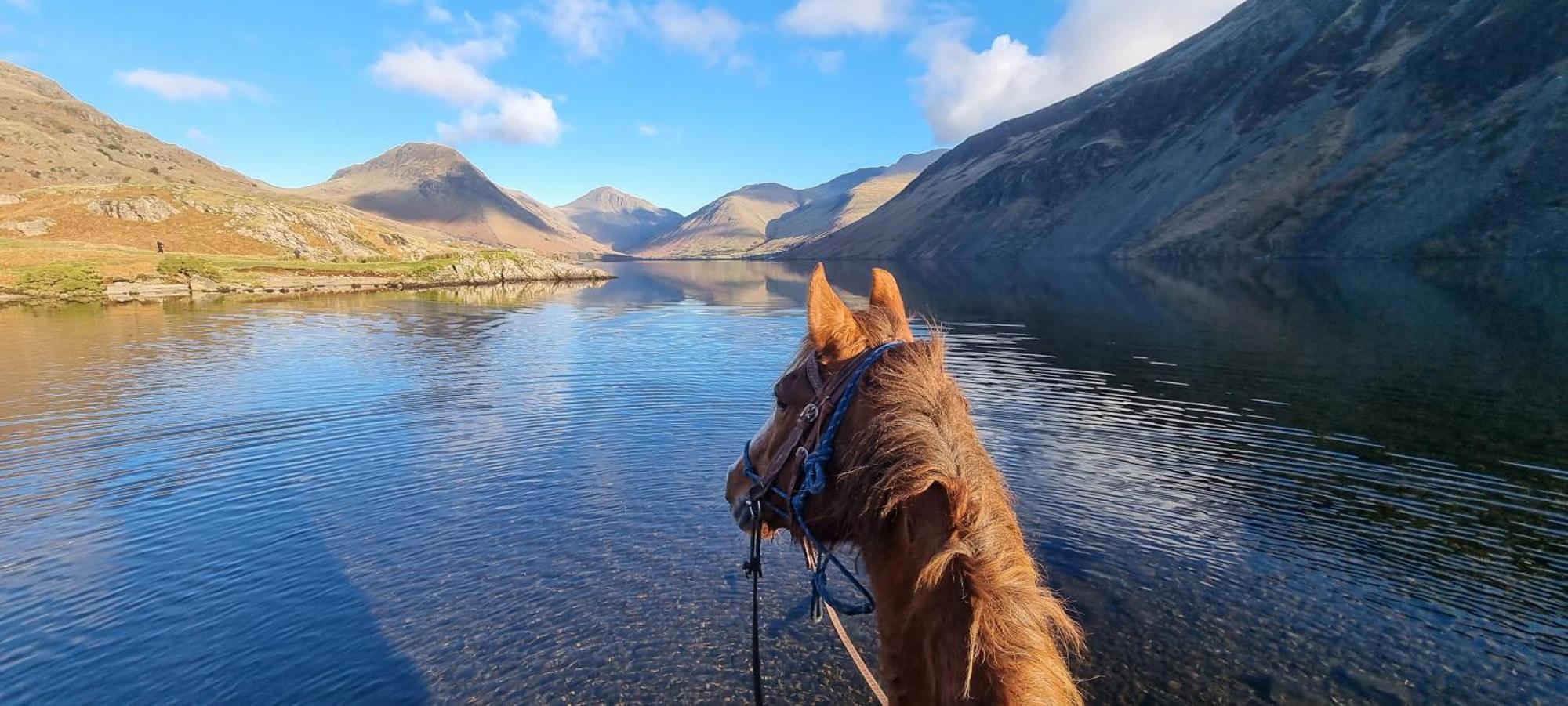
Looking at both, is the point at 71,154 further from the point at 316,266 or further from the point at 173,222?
the point at 316,266

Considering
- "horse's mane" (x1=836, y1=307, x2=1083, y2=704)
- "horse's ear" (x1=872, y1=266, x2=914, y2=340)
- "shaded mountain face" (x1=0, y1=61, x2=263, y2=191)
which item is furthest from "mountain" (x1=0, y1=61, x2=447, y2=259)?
"horse's mane" (x1=836, y1=307, x2=1083, y2=704)

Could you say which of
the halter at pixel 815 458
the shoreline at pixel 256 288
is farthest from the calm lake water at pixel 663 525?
the shoreline at pixel 256 288

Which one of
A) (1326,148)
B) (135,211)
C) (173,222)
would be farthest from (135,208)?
(1326,148)

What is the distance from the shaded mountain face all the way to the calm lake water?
13970cm

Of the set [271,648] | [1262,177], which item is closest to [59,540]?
[271,648]

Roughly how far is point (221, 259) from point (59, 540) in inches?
3717

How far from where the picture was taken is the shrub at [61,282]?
57.0 meters

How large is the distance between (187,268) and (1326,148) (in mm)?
165202

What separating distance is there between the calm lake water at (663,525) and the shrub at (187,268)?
155ft

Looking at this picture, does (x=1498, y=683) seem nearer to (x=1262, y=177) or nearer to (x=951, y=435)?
(x=951, y=435)

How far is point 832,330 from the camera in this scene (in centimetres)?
344

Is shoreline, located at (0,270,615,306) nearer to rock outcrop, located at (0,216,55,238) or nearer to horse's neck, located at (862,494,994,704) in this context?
rock outcrop, located at (0,216,55,238)

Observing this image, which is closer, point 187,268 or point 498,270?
point 187,268

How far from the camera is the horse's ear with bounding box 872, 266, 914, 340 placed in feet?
11.8
